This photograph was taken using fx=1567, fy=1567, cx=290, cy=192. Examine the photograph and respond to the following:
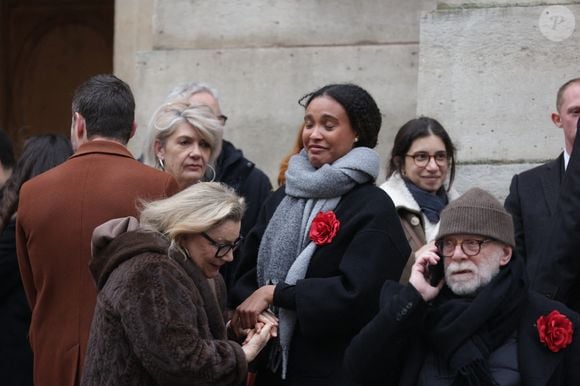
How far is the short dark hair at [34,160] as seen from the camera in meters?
6.99

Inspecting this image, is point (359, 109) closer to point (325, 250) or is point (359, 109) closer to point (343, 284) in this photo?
point (325, 250)

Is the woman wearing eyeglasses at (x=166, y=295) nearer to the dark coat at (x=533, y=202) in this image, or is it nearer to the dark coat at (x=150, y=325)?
the dark coat at (x=150, y=325)

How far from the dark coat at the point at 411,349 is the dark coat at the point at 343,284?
1.62ft

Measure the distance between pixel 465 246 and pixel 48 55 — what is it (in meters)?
6.16

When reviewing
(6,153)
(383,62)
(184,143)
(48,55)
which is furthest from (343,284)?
(48,55)

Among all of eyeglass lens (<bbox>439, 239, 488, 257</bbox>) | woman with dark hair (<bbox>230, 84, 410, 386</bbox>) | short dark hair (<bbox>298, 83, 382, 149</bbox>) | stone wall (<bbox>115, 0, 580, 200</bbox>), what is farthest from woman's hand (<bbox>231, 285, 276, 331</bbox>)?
stone wall (<bbox>115, 0, 580, 200</bbox>)

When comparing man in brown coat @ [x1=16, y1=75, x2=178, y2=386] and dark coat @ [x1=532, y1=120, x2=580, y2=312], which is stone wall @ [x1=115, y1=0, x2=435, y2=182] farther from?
man in brown coat @ [x1=16, y1=75, x2=178, y2=386]

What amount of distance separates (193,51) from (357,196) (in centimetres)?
290

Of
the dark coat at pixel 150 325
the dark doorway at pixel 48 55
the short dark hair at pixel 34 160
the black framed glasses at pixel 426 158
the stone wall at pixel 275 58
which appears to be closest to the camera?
the dark coat at pixel 150 325

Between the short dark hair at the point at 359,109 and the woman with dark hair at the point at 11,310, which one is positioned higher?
the short dark hair at the point at 359,109

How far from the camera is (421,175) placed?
7.31 metres

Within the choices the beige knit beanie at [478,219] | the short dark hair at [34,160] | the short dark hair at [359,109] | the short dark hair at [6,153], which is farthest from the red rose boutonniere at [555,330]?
the short dark hair at [6,153]

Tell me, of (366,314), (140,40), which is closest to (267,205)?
(366,314)

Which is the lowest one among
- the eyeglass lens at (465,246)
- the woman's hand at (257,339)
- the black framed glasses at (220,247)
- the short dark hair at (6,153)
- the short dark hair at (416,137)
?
the woman's hand at (257,339)
